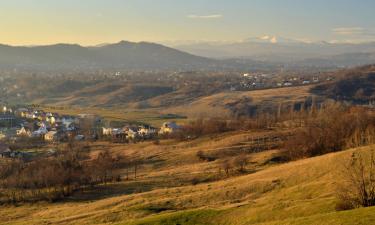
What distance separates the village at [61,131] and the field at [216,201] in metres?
35.0

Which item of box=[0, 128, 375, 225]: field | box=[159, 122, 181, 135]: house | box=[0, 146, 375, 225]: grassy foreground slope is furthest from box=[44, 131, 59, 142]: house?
box=[0, 146, 375, 225]: grassy foreground slope

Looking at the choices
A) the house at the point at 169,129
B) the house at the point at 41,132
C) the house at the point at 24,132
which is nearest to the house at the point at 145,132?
the house at the point at 169,129

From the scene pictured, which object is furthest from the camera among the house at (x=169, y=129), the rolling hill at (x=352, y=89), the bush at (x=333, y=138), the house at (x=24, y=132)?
the rolling hill at (x=352, y=89)

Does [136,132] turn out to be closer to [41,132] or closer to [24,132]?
[41,132]

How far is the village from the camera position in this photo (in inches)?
3637

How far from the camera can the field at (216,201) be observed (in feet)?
83.9

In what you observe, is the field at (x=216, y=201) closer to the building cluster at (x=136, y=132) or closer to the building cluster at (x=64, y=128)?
the building cluster at (x=136, y=132)

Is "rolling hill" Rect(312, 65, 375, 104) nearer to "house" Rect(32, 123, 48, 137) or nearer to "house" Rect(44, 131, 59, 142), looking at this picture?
"house" Rect(32, 123, 48, 137)

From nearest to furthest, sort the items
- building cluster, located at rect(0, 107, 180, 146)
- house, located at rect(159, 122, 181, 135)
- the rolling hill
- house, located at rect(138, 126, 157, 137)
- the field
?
the field → house, located at rect(159, 122, 181, 135) → house, located at rect(138, 126, 157, 137) → building cluster, located at rect(0, 107, 180, 146) → the rolling hill

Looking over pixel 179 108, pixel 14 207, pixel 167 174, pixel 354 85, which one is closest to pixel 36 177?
pixel 14 207

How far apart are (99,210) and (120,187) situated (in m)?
12.4

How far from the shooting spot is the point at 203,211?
27984 millimetres

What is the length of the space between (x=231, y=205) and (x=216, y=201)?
3955 mm

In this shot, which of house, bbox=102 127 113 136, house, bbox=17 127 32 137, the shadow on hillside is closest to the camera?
the shadow on hillside
